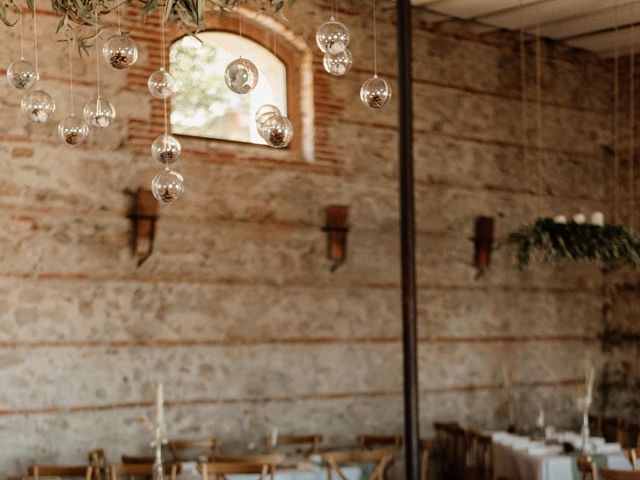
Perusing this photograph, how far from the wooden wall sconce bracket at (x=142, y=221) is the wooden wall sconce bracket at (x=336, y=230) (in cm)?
171

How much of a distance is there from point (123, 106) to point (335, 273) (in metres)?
2.41

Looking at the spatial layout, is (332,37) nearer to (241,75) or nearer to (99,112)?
(241,75)

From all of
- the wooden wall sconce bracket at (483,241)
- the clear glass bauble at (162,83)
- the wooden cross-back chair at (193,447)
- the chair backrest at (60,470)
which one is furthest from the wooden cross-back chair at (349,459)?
the wooden wall sconce bracket at (483,241)

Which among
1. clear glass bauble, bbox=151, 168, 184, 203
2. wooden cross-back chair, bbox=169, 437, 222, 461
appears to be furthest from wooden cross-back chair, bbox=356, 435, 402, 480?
clear glass bauble, bbox=151, 168, 184, 203

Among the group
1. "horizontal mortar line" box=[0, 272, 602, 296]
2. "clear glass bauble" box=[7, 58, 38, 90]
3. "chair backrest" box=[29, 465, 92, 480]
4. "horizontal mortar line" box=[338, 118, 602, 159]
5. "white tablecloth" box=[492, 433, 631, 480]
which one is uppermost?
"horizontal mortar line" box=[338, 118, 602, 159]

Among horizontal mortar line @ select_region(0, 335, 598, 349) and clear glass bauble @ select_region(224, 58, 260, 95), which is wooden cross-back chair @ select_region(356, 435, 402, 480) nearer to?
horizontal mortar line @ select_region(0, 335, 598, 349)

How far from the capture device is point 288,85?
8.98m

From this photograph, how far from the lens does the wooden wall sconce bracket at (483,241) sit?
9.75m

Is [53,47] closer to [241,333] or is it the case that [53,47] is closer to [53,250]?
[53,250]

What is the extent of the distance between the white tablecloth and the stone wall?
1.15 meters

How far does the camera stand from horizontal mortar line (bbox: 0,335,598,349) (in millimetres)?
7359

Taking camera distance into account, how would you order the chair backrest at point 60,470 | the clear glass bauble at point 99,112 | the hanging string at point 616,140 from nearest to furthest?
the clear glass bauble at point 99,112
the chair backrest at point 60,470
the hanging string at point 616,140

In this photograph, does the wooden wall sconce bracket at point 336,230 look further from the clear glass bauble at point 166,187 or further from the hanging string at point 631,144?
the clear glass bauble at point 166,187

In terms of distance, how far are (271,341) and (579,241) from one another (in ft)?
8.74
